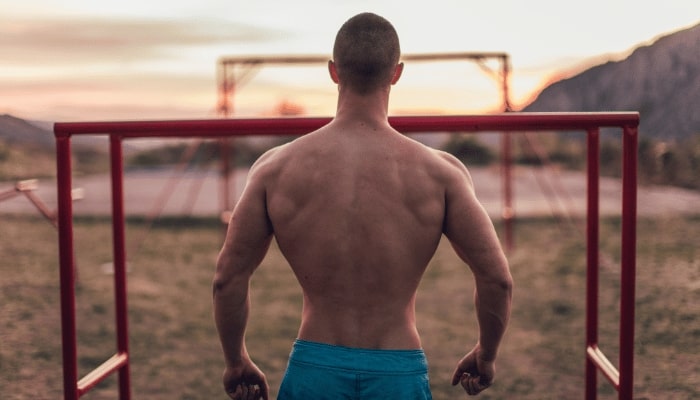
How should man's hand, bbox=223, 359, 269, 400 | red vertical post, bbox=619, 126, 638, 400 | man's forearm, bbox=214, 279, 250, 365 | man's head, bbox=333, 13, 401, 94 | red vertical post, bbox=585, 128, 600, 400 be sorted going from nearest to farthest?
man's head, bbox=333, 13, 401, 94, man's forearm, bbox=214, 279, 250, 365, man's hand, bbox=223, 359, 269, 400, red vertical post, bbox=619, 126, 638, 400, red vertical post, bbox=585, 128, 600, 400

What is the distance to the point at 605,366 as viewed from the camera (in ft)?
9.62

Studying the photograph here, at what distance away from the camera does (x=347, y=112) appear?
1747 millimetres

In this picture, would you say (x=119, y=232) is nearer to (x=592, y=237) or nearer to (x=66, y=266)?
(x=66, y=266)

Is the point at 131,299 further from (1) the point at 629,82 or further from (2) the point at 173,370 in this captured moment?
(1) the point at 629,82

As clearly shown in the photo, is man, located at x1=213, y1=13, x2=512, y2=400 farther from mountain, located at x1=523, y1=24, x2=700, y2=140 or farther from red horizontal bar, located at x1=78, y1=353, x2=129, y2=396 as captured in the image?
mountain, located at x1=523, y1=24, x2=700, y2=140

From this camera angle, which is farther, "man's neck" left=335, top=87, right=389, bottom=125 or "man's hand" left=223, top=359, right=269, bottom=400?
"man's hand" left=223, top=359, right=269, bottom=400

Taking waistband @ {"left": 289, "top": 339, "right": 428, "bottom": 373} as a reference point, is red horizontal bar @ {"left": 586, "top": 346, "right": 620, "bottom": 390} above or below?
below

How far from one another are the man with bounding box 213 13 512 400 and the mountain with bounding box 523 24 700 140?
1545 centimetres

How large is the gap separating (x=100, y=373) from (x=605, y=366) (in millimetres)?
1862

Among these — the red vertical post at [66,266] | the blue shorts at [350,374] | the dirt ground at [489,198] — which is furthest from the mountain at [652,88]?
the blue shorts at [350,374]

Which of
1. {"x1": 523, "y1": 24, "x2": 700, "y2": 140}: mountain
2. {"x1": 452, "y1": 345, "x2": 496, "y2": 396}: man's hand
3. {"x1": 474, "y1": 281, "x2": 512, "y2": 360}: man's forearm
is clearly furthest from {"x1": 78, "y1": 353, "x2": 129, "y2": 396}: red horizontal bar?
{"x1": 523, "y1": 24, "x2": 700, "y2": 140}: mountain

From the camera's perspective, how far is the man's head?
171cm

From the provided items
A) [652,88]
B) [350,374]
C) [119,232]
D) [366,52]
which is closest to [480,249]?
[350,374]

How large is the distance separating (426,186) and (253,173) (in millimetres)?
386
